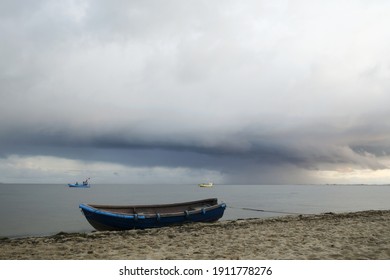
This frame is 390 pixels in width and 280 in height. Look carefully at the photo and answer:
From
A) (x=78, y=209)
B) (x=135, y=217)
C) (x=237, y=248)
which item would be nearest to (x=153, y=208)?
(x=135, y=217)

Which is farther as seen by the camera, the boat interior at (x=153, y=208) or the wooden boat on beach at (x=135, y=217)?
the boat interior at (x=153, y=208)

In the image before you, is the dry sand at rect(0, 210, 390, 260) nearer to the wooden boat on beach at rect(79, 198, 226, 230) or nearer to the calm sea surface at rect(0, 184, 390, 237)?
the wooden boat on beach at rect(79, 198, 226, 230)

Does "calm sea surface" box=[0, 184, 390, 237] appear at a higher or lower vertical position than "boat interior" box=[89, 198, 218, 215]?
lower

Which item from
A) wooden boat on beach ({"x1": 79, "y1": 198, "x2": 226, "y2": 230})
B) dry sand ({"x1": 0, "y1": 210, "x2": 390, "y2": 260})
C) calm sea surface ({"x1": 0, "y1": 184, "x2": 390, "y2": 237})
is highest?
dry sand ({"x1": 0, "y1": 210, "x2": 390, "y2": 260})

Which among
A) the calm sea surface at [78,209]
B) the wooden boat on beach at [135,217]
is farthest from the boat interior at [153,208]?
the calm sea surface at [78,209]

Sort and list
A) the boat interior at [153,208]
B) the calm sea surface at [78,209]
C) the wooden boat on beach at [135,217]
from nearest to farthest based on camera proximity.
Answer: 1. the wooden boat on beach at [135,217]
2. the boat interior at [153,208]
3. the calm sea surface at [78,209]

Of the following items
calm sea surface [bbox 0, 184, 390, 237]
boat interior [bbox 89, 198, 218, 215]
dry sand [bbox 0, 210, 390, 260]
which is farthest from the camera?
calm sea surface [bbox 0, 184, 390, 237]

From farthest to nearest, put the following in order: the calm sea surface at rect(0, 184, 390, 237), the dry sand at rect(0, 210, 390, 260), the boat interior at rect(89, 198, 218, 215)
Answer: the calm sea surface at rect(0, 184, 390, 237) → the boat interior at rect(89, 198, 218, 215) → the dry sand at rect(0, 210, 390, 260)

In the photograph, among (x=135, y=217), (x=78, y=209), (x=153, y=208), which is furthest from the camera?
(x=78, y=209)

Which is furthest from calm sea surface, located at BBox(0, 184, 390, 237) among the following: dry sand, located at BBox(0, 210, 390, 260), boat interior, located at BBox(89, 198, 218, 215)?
dry sand, located at BBox(0, 210, 390, 260)

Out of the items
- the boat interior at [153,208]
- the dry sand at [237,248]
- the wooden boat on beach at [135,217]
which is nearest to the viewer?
the dry sand at [237,248]

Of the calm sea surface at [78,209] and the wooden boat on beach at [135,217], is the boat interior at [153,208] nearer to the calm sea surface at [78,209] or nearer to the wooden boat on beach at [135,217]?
the wooden boat on beach at [135,217]

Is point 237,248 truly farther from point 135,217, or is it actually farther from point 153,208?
point 153,208
